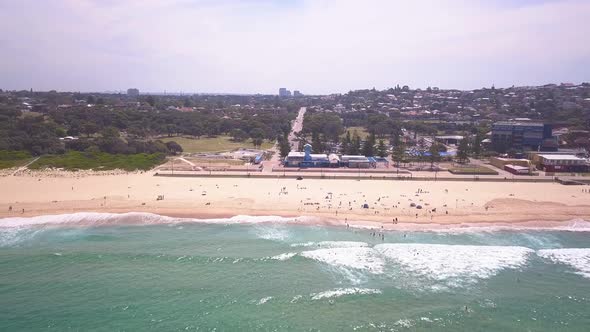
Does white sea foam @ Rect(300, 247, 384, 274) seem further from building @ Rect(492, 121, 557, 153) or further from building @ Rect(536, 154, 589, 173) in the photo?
building @ Rect(492, 121, 557, 153)

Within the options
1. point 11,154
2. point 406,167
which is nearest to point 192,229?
point 406,167

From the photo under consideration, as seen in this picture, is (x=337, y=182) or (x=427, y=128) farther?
(x=427, y=128)

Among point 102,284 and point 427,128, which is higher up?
point 427,128

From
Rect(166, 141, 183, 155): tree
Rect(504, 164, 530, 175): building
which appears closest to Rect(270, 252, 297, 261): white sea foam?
Rect(504, 164, 530, 175): building

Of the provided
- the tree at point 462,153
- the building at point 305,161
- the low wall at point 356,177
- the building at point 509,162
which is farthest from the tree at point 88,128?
the building at point 509,162

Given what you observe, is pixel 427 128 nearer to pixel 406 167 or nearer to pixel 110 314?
pixel 406 167

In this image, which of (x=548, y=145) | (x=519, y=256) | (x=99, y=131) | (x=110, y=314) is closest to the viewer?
(x=110, y=314)
